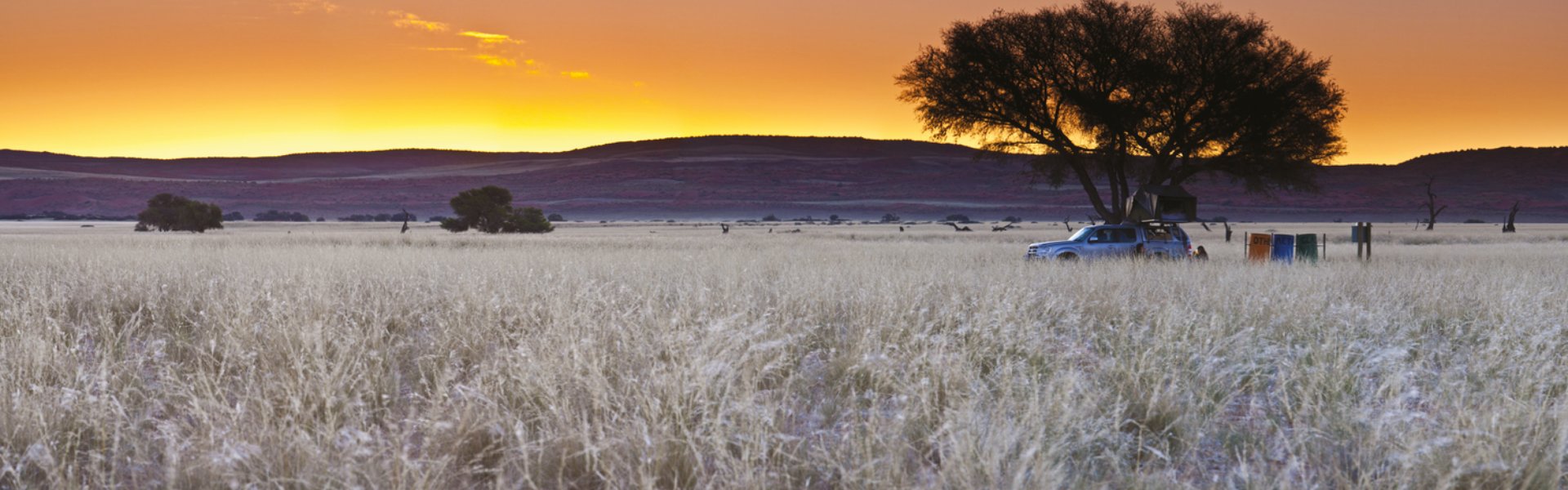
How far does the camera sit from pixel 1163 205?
23.8 metres

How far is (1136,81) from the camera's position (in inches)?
1032

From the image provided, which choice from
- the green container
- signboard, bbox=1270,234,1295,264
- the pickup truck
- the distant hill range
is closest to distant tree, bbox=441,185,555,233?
the pickup truck

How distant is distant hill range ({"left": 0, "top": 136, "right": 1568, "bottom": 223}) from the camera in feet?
470

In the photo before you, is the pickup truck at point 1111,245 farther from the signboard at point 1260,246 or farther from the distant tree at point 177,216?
the distant tree at point 177,216

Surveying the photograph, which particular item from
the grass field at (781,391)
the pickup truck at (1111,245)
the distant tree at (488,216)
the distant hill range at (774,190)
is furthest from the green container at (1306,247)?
the distant hill range at (774,190)

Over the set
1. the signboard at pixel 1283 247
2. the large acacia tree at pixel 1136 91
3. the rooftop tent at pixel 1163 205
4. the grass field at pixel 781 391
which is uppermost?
the large acacia tree at pixel 1136 91

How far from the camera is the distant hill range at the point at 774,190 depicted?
143 m

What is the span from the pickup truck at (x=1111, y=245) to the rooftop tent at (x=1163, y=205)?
3.48m

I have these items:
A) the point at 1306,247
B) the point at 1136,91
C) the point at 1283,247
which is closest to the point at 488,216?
the point at 1136,91

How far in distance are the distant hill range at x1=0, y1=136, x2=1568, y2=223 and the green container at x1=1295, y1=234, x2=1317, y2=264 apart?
116 meters

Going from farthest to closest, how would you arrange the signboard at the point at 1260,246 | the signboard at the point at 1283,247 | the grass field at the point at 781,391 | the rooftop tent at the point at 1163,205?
the rooftop tent at the point at 1163,205
the signboard at the point at 1260,246
the signboard at the point at 1283,247
the grass field at the point at 781,391

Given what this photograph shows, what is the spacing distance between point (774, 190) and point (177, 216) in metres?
116

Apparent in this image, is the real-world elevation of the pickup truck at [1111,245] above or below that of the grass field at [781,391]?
above

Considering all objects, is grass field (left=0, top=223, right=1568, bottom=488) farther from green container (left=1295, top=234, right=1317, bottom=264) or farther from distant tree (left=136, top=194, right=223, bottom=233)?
distant tree (left=136, top=194, right=223, bottom=233)
